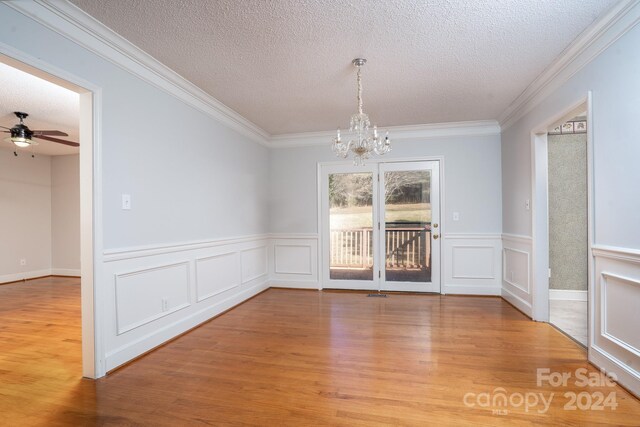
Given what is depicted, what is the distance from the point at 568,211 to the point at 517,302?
Result: 58.6 inches

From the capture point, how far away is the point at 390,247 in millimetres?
4945

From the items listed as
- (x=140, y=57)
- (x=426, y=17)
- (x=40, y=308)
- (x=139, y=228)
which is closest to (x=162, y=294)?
(x=139, y=228)

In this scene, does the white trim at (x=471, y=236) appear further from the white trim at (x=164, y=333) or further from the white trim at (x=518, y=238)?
the white trim at (x=164, y=333)

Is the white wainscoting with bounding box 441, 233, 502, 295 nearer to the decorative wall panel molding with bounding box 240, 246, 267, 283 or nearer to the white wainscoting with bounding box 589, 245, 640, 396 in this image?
the white wainscoting with bounding box 589, 245, 640, 396

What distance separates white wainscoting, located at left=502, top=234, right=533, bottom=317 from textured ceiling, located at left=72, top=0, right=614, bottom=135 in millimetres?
1782

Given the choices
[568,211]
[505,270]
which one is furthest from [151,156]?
[568,211]

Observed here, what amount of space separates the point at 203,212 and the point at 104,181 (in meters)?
1.27

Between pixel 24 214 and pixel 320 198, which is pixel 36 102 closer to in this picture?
pixel 24 214

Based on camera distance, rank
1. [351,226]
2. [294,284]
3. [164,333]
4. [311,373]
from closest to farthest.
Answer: [311,373] < [164,333] < [351,226] < [294,284]

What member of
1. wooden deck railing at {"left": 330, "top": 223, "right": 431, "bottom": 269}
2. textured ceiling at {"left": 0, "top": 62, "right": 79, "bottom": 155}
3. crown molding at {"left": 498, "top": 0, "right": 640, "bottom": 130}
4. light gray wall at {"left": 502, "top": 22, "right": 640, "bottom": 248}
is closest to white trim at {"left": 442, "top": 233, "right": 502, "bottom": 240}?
wooden deck railing at {"left": 330, "top": 223, "right": 431, "bottom": 269}

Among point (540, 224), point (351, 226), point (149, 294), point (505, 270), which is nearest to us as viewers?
point (149, 294)

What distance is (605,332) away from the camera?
7.67 feet

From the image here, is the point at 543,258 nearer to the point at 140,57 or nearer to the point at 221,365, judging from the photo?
the point at 221,365

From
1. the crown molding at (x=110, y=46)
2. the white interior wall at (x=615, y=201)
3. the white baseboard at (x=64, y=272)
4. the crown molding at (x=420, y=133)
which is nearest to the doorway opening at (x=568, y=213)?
the crown molding at (x=420, y=133)
